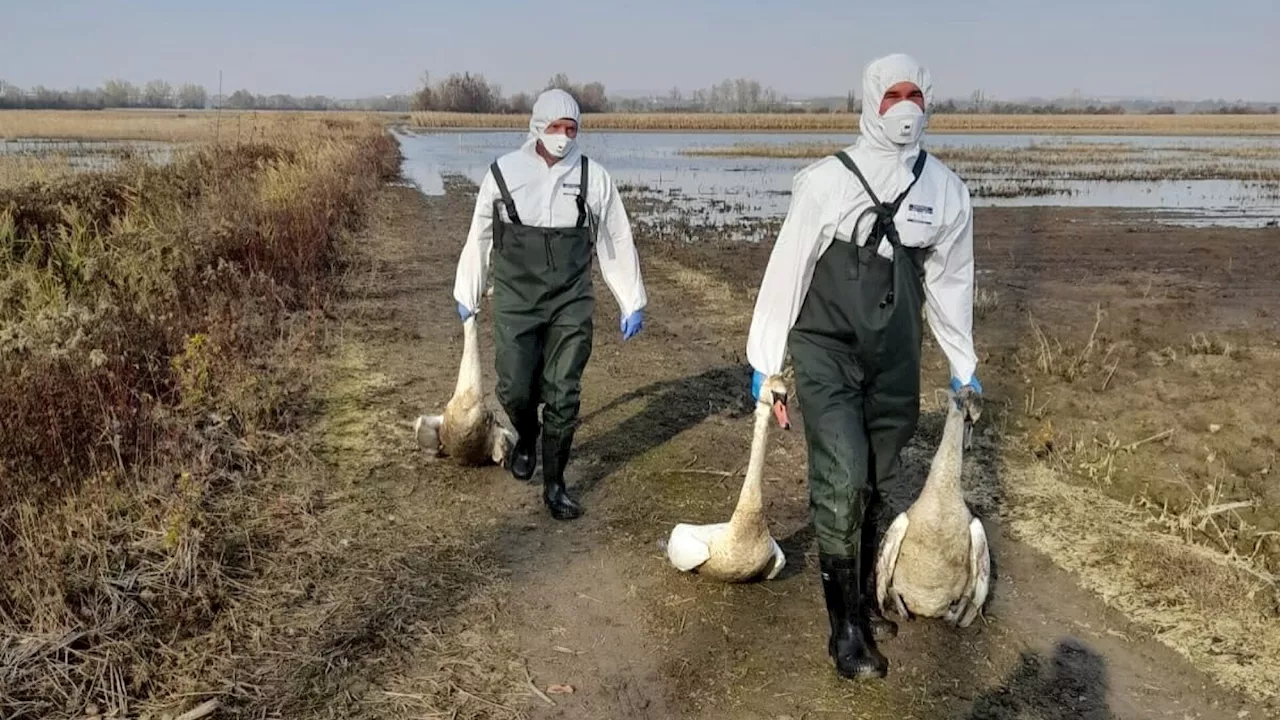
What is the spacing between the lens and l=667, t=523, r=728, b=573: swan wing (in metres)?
3.91

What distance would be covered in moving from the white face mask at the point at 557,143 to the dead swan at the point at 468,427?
110 centimetres

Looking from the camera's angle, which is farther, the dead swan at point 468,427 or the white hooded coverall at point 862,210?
the dead swan at point 468,427

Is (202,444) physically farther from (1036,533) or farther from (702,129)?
(702,129)

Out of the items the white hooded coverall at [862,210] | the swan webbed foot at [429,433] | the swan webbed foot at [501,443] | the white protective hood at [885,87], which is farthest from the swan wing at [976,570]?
the swan webbed foot at [429,433]

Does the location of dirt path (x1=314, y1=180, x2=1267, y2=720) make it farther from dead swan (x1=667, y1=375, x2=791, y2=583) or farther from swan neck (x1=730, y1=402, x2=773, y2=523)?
swan neck (x1=730, y1=402, x2=773, y2=523)

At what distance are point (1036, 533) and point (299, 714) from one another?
3.60m

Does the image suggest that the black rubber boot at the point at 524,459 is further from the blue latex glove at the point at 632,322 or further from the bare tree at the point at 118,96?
the bare tree at the point at 118,96

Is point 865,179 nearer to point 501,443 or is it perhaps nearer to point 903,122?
point 903,122

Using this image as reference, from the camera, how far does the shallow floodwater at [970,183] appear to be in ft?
68.4

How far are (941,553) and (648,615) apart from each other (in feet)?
4.02

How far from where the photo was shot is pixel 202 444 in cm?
489

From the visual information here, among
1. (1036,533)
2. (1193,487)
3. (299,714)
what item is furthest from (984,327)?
(299,714)

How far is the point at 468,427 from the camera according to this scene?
16.7 ft

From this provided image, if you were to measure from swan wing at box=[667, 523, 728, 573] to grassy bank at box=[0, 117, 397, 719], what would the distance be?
1762 mm
